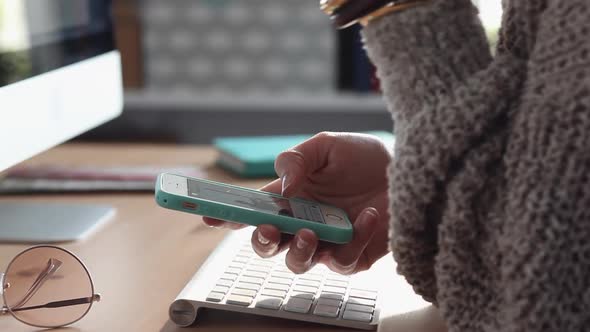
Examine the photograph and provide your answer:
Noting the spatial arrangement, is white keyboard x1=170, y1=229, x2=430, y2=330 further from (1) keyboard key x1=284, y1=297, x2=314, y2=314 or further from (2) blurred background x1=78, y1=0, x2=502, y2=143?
(2) blurred background x1=78, y1=0, x2=502, y2=143

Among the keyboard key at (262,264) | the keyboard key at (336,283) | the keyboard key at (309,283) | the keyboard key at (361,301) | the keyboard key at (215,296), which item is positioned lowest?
the keyboard key at (262,264)

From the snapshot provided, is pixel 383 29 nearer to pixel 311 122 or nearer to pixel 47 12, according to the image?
pixel 47 12

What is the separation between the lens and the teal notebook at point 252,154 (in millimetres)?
1152

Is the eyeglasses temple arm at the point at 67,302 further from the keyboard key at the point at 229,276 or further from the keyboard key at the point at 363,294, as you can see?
the keyboard key at the point at 363,294

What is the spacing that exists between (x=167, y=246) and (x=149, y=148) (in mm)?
625

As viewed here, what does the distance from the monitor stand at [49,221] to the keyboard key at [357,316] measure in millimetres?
374

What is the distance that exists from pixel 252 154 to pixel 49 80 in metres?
0.34

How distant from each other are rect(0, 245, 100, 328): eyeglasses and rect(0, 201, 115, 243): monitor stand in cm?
22

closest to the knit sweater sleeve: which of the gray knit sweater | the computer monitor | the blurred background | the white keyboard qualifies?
the gray knit sweater

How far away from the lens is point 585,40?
1.52 feet

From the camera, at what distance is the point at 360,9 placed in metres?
0.53

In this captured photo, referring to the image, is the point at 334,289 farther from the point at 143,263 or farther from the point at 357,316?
the point at 143,263

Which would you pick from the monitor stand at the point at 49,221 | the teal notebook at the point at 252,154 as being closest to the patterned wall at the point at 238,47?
the teal notebook at the point at 252,154

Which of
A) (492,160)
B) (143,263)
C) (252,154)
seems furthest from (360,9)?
(252,154)
